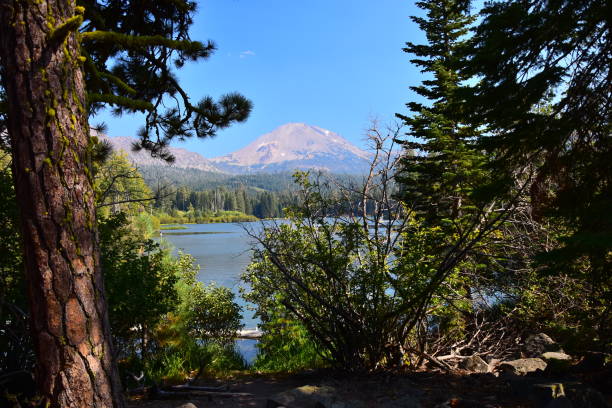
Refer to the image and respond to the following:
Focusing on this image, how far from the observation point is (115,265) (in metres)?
4.48

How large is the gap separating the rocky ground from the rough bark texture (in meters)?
1.37

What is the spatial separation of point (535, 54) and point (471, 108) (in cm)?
69

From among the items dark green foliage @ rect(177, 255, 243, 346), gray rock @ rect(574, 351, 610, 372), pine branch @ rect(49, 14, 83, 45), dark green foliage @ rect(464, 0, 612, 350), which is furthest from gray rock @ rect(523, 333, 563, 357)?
pine branch @ rect(49, 14, 83, 45)

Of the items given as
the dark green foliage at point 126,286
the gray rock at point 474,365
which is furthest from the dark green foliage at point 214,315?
the gray rock at point 474,365

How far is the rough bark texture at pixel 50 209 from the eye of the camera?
2105 millimetres

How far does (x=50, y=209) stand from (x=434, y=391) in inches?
136

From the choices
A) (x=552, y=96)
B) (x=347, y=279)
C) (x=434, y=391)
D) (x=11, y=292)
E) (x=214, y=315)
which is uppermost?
(x=552, y=96)

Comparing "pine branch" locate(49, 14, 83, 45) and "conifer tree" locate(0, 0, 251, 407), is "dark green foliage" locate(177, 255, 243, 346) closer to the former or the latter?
"conifer tree" locate(0, 0, 251, 407)

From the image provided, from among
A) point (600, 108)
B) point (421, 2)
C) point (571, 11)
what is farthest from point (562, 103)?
point (421, 2)

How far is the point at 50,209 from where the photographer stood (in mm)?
2119

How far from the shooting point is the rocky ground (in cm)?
298

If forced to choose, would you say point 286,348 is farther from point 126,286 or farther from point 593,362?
point 593,362

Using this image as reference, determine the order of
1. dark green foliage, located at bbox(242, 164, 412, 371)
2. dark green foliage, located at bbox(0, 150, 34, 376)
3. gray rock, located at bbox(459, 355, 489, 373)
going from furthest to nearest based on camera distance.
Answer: gray rock, located at bbox(459, 355, 489, 373) < dark green foliage, located at bbox(242, 164, 412, 371) < dark green foliage, located at bbox(0, 150, 34, 376)

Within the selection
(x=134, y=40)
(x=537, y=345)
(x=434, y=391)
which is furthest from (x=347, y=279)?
(x=537, y=345)
